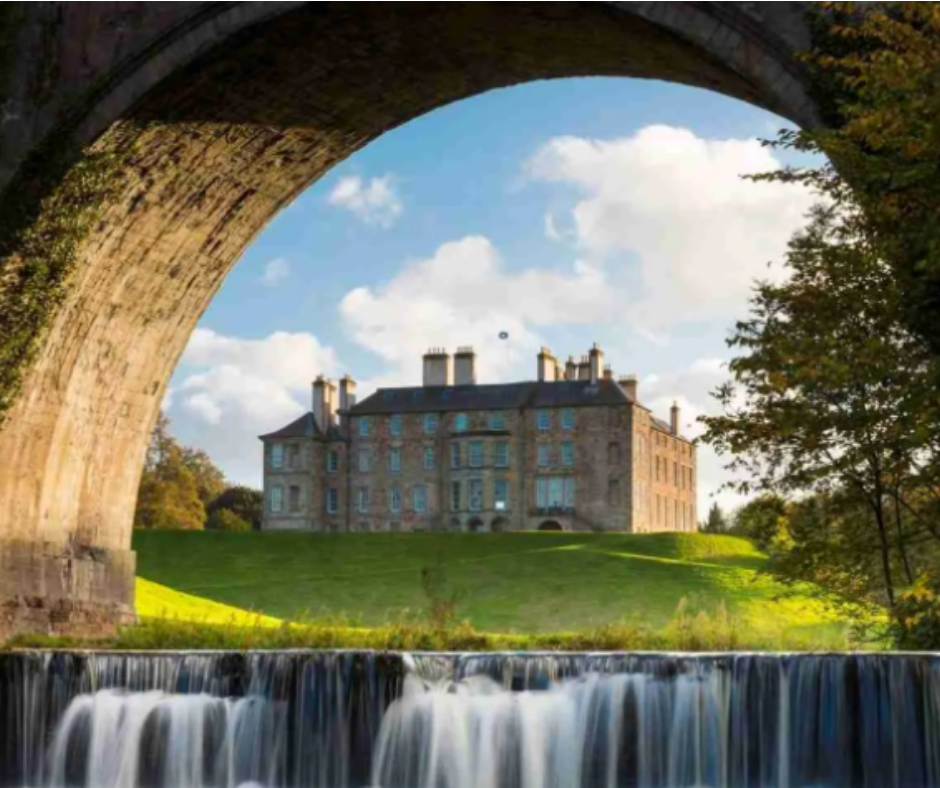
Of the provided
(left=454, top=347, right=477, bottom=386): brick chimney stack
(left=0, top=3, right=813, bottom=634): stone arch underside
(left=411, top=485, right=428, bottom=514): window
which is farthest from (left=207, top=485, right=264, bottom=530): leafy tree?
(left=0, top=3, right=813, bottom=634): stone arch underside

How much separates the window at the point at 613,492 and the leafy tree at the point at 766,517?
59408mm

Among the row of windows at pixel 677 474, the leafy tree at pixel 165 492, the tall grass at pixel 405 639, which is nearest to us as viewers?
the tall grass at pixel 405 639

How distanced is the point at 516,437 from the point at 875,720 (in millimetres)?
66910

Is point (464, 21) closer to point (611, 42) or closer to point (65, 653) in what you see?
point (611, 42)

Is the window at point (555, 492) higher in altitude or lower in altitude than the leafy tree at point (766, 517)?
higher

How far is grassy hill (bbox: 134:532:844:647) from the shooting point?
41.6m

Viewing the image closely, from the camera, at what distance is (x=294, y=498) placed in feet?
281

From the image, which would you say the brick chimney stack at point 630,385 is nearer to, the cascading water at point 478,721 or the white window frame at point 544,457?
the white window frame at point 544,457

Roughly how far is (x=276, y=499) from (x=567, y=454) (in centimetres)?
1730

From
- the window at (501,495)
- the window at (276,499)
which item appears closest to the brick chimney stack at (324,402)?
the window at (276,499)

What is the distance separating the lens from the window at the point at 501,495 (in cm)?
8131

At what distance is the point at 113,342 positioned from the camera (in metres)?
21.8

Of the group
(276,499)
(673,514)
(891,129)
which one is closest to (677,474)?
(673,514)

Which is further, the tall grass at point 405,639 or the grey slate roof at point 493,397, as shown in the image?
the grey slate roof at point 493,397
